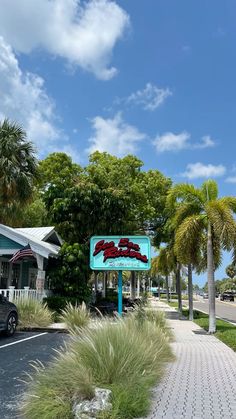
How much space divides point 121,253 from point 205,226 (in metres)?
3.97

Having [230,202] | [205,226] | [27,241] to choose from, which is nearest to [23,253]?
[27,241]

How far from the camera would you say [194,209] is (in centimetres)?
1889

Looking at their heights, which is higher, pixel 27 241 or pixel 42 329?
pixel 27 241

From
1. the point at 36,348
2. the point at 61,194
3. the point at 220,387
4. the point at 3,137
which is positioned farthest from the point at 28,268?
the point at 220,387

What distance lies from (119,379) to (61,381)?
90 centimetres

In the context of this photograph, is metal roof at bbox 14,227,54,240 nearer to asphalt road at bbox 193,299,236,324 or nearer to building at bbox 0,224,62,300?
building at bbox 0,224,62,300

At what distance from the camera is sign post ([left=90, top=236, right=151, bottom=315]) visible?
54.6 ft

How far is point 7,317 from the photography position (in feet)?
45.4

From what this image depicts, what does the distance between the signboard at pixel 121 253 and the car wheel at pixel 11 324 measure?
384cm

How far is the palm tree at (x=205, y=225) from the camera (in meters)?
17.3

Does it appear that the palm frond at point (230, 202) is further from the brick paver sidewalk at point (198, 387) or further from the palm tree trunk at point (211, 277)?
the brick paver sidewalk at point (198, 387)

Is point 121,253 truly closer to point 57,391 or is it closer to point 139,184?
point 57,391

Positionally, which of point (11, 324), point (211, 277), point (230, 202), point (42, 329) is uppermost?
point (230, 202)

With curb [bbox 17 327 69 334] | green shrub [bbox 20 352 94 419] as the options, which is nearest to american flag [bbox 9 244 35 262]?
curb [bbox 17 327 69 334]
